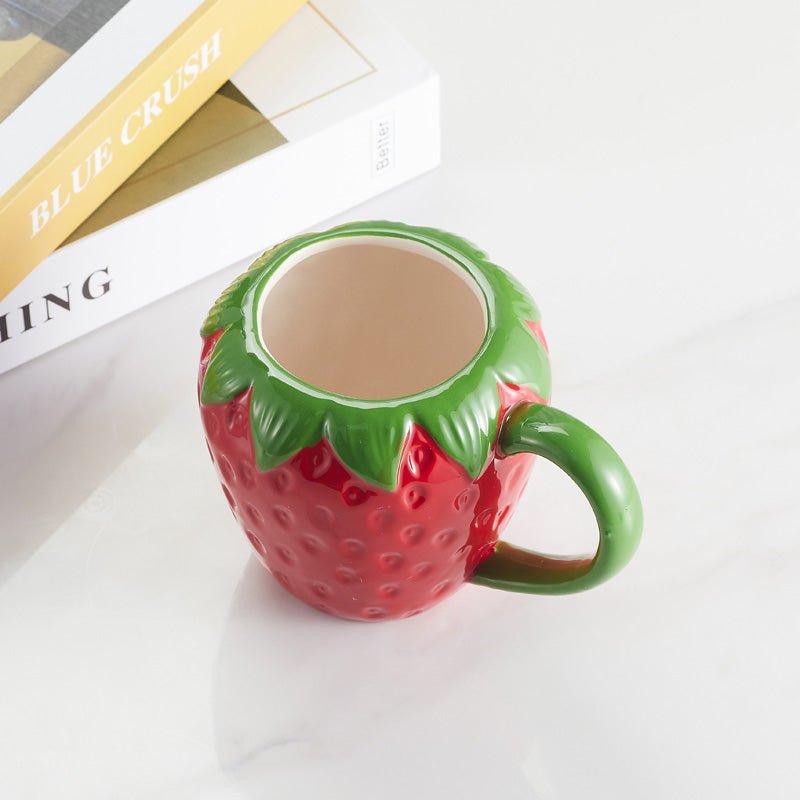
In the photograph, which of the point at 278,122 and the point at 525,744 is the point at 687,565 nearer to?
the point at 525,744

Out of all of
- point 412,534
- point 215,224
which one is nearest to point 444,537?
point 412,534

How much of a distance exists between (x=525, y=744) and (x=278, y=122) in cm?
35

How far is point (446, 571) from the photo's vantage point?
22.0 inches

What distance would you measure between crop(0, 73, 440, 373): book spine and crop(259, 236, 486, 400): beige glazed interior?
0.41 ft

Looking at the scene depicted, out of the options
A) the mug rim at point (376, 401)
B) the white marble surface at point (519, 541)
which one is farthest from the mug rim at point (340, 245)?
the white marble surface at point (519, 541)

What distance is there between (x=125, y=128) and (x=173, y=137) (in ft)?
0.15

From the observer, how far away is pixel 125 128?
2.20 feet

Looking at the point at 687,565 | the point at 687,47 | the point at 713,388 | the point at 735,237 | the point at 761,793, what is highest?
the point at 687,47

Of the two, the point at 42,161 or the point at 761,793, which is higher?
the point at 42,161

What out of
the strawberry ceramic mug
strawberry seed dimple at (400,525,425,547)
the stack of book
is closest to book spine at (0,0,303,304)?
the stack of book

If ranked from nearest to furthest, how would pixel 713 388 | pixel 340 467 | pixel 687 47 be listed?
pixel 340 467
pixel 713 388
pixel 687 47

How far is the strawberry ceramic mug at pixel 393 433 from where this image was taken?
0.50 metres

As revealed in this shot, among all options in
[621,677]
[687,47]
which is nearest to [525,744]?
[621,677]

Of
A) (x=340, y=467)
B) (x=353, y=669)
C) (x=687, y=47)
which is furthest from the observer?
(x=687, y=47)
